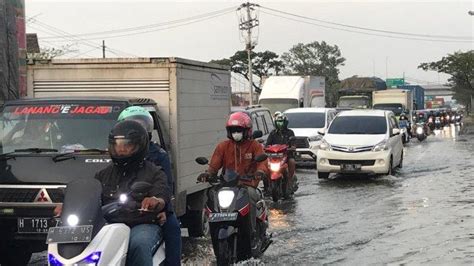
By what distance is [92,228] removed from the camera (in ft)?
10.8

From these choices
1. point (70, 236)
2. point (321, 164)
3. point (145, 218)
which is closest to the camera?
point (70, 236)

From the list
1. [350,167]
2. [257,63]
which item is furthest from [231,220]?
[257,63]

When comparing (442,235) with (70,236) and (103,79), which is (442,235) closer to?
(103,79)

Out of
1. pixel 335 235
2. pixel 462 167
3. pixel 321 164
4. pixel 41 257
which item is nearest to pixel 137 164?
pixel 41 257

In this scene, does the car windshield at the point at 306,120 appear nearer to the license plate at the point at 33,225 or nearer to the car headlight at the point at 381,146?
the car headlight at the point at 381,146

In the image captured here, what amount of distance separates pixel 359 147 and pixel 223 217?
31.7 ft

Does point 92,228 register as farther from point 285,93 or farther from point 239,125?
point 285,93

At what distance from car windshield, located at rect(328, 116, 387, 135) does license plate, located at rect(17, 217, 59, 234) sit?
11452 mm

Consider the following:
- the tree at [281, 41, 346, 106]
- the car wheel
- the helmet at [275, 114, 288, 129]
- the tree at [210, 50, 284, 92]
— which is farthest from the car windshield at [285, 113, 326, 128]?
→ the tree at [281, 41, 346, 106]

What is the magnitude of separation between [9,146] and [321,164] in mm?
9958

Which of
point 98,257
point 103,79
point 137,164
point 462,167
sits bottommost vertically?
point 462,167

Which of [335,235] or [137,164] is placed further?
[335,235]

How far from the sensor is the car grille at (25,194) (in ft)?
19.4

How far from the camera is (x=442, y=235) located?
8.59m
